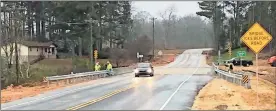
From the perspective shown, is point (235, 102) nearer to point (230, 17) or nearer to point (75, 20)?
point (75, 20)

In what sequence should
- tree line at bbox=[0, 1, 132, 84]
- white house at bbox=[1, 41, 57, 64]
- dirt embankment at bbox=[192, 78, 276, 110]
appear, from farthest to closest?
white house at bbox=[1, 41, 57, 64], tree line at bbox=[0, 1, 132, 84], dirt embankment at bbox=[192, 78, 276, 110]

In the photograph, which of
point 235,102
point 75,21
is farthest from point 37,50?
point 235,102

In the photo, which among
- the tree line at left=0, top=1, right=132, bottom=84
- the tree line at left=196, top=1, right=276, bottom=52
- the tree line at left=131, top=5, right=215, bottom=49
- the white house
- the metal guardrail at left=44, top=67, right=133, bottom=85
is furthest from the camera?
the tree line at left=131, top=5, right=215, bottom=49

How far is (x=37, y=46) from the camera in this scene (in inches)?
3312

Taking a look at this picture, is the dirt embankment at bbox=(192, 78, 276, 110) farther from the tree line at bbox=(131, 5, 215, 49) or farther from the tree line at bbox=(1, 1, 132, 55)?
the tree line at bbox=(131, 5, 215, 49)

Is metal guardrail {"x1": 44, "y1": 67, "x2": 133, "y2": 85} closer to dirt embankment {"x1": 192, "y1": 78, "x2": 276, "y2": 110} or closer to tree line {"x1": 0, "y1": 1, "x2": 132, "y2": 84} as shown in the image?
tree line {"x1": 0, "y1": 1, "x2": 132, "y2": 84}

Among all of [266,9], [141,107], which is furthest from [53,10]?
[141,107]

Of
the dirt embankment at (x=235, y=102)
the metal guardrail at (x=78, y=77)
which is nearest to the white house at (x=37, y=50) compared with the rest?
the metal guardrail at (x=78, y=77)

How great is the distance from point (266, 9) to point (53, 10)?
127 feet

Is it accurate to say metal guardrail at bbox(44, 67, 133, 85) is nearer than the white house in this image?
Yes

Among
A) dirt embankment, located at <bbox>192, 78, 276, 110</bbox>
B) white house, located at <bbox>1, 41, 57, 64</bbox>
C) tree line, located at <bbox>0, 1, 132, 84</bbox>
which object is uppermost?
tree line, located at <bbox>0, 1, 132, 84</bbox>

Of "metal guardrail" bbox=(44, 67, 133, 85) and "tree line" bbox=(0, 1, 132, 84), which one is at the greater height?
"tree line" bbox=(0, 1, 132, 84)

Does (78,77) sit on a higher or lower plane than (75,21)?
lower

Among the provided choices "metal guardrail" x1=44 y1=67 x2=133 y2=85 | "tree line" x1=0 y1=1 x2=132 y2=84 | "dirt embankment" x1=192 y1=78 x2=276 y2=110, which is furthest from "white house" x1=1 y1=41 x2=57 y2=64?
"dirt embankment" x1=192 y1=78 x2=276 y2=110
